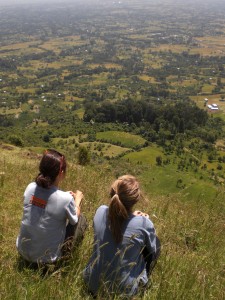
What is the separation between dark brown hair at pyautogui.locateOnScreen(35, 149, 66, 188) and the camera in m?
2.98

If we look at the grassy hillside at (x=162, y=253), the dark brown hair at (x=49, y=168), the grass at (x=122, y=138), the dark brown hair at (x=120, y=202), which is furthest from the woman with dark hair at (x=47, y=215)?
the grass at (x=122, y=138)

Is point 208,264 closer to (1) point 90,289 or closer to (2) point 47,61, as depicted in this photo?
(1) point 90,289

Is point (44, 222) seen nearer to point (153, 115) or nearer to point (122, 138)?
point (122, 138)

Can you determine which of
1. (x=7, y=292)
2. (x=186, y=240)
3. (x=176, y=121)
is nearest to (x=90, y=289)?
(x=7, y=292)

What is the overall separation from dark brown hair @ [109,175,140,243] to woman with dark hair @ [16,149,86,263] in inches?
19.3

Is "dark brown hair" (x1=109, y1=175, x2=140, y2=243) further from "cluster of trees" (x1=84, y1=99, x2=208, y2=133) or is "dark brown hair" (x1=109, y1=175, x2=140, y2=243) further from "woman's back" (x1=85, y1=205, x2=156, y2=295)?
"cluster of trees" (x1=84, y1=99, x2=208, y2=133)

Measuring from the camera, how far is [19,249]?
2.87 meters

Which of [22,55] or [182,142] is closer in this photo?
[182,142]

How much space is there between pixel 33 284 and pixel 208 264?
5.38ft

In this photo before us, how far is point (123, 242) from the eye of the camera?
2.60 m

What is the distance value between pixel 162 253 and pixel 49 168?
1.24 metres

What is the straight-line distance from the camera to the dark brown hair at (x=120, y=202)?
2.57m

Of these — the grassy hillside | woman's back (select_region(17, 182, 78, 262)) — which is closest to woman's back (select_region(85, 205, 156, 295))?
the grassy hillside

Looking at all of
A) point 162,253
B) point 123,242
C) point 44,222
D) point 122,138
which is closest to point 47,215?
point 44,222
